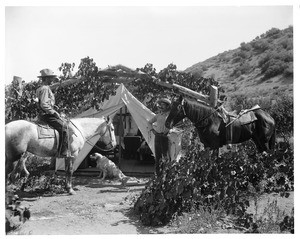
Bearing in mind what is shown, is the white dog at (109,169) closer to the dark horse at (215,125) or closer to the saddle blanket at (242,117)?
the dark horse at (215,125)

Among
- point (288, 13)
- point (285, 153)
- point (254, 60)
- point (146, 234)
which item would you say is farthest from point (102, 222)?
point (254, 60)

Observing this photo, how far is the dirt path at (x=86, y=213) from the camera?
5.57 meters

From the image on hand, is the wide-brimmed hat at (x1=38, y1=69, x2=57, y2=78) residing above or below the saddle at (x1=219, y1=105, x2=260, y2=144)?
above

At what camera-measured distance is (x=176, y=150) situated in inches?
351

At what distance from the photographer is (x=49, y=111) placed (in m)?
7.19

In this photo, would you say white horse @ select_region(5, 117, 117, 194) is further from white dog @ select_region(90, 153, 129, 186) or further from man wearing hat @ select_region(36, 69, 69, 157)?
white dog @ select_region(90, 153, 129, 186)

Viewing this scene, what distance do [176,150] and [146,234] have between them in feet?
12.4

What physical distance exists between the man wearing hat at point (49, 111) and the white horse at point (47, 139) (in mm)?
183

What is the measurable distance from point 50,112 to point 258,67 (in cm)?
2317

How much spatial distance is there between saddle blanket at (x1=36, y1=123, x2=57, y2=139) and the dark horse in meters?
2.74

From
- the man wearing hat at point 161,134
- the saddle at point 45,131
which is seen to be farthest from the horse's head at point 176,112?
the saddle at point 45,131

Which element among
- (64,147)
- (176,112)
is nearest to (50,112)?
(64,147)

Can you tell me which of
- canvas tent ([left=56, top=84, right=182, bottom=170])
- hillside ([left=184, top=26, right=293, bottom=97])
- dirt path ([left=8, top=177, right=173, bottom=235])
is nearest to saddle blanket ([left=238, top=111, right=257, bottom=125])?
canvas tent ([left=56, top=84, right=182, bottom=170])

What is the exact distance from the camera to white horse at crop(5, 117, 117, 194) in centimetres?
678
